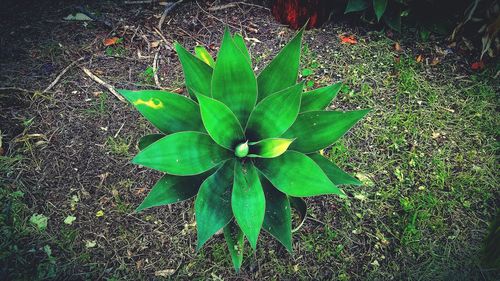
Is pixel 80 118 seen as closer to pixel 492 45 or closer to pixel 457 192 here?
pixel 457 192

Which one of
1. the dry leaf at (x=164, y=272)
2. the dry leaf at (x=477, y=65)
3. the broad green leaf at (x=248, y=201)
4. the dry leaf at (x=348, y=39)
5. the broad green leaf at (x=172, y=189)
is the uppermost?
the dry leaf at (x=348, y=39)

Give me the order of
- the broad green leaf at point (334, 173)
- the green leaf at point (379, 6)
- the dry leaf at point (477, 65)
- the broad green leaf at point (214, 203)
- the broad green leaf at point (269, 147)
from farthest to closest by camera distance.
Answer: the dry leaf at point (477, 65), the green leaf at point (379, 6), the broad green leaf at point (334, 173), the broad green leaf at point (214, 203), the broad green leaf at point (269, 147)

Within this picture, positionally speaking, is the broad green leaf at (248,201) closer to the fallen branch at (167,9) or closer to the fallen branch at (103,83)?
the fallen branch at (103,83)

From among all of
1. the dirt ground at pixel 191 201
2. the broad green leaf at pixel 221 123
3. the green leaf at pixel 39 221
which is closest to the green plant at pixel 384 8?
the dirt ground at pixel 191 201

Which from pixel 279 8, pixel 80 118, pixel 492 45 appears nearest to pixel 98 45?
pixel 80 118

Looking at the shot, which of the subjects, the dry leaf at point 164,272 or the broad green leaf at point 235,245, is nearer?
the broad green leaf at point 235,245

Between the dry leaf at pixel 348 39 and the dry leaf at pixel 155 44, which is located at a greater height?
the dry leaf at pixel 348 39

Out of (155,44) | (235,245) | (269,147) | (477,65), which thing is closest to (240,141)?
(269,147)
